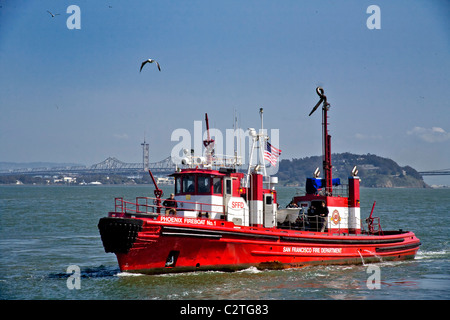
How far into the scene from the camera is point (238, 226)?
22.8m

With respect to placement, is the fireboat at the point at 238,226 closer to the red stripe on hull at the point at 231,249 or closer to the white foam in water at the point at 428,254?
the red stripe on hull at the point at 231,249

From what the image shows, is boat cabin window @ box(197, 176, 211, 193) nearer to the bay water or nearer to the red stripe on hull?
the red stripe on hull

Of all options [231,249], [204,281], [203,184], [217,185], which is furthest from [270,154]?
[204,281]

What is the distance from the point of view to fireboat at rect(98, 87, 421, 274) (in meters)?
21.1

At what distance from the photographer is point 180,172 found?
941 inches

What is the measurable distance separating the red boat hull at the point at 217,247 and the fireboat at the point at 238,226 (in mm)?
37

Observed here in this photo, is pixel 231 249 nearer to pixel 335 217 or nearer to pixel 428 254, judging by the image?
pixel 335 217

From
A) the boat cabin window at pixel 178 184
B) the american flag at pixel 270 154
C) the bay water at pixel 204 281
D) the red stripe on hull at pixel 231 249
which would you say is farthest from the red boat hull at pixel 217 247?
the american flag at pixel 270 154

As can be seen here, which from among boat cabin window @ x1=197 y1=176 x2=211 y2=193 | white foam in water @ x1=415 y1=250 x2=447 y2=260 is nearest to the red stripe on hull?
boat cabin window @ x1=197 y1=176 x2=211 y2=193

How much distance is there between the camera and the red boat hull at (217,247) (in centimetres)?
2092

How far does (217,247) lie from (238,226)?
1.25 meters

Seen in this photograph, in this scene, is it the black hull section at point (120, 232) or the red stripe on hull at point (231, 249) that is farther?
the red stripe on hull at point (231, 249)
